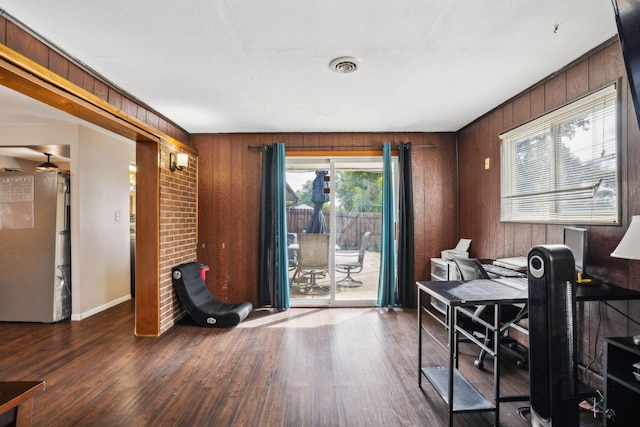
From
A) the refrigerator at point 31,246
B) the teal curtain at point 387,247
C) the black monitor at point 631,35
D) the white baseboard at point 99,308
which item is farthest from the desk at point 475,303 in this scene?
the refrigerator at point 31,246

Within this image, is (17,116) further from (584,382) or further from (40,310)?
(584,382)

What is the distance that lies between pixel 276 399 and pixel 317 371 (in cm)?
47

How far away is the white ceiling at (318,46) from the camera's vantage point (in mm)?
1778

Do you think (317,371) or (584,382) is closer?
(584,382)

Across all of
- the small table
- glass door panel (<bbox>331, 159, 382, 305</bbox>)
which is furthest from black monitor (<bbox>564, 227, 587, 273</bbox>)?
the small table

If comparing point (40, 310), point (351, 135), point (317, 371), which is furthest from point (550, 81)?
point (40, 310)

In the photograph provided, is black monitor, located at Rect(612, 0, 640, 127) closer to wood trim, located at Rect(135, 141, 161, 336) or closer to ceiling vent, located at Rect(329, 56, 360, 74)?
ceiling vent, located at Rect(329, 56, 360, 74)

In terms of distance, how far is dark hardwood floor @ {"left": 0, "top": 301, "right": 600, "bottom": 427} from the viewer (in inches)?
78.2

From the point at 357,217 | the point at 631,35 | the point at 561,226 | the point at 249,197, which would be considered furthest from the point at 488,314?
the point at 249,197

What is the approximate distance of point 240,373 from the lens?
2520 millimetres

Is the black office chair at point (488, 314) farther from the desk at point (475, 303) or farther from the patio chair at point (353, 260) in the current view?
the patio chair at point (353, 260)

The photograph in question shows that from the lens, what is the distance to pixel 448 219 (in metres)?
4.35

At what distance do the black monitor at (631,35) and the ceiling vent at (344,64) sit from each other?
4.83 feet

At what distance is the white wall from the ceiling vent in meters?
3.46
